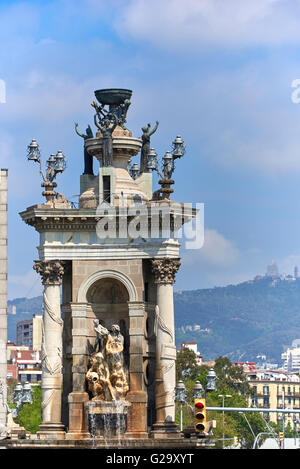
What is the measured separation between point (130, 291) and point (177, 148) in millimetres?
6052

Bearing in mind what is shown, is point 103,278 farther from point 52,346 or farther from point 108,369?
point 108,369

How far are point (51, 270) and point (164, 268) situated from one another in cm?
452

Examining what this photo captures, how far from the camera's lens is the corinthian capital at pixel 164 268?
74.1 meters

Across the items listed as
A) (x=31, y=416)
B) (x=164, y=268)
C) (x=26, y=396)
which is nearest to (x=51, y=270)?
(x=164, y=268)

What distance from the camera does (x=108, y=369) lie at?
74312 mm

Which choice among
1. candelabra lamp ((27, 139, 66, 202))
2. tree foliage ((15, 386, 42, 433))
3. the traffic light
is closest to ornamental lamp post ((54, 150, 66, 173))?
candelabra lamp ((27, 139, 66, 202))

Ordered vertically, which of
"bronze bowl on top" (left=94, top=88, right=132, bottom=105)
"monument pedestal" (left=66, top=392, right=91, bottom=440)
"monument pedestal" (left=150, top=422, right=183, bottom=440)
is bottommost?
"monument pedestal" (left=150, top=422, right=183, bottom=440)

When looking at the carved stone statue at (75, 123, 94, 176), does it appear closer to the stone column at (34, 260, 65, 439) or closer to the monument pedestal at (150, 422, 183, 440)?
the stone column at (34, 260, 65, 439)

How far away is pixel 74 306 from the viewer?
246 feet

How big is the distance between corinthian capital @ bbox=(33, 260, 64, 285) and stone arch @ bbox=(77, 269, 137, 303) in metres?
1.00

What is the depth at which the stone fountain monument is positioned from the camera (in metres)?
74.1

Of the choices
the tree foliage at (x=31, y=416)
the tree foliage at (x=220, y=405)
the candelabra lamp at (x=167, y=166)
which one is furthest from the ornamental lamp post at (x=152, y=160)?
the tree foliage at (x=220, y=405)
